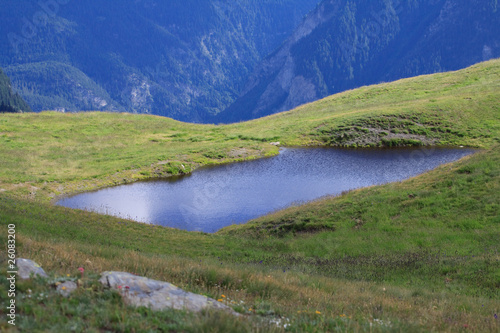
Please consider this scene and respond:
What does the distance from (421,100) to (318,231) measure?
59021mm

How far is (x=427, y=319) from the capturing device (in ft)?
26.3

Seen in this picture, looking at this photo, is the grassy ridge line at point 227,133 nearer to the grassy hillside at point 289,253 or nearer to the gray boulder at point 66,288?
the grassy hillside at point 289,253

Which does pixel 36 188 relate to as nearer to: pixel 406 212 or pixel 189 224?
pixel 189 224

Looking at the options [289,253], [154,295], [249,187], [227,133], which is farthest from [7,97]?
[154,295]

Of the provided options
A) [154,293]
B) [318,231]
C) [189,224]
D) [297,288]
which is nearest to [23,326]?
[154,293]

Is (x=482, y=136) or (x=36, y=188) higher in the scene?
(x=482, y=136)

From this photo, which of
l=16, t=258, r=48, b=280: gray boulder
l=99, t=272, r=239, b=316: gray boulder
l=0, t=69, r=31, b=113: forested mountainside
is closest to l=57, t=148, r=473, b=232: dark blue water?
l=16, t=258, r=48, b=280: gray boulder

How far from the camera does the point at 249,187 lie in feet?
124

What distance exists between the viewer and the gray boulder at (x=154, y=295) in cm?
704

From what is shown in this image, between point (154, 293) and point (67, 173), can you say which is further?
point (67, 173)

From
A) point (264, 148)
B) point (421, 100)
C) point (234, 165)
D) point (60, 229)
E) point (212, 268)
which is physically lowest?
point (212, 268)

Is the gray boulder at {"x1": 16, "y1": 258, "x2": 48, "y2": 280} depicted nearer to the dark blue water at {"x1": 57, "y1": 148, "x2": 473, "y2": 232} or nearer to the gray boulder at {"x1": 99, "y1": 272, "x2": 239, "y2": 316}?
the gray boulder at {"x1": 99, "y1": 272, "x2": 239, "y2": 316}

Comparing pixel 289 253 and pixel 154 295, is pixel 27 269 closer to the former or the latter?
pixel 154 295

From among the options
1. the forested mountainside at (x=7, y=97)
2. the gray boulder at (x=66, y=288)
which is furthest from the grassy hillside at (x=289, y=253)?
the forested mountainside at (x=7, y=97)
